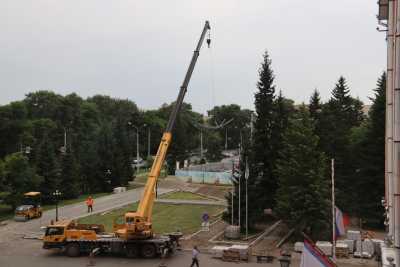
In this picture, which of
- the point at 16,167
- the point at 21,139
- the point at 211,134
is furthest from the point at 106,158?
the point at 211,134

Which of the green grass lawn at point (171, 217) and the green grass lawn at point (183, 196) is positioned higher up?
the green grass lawn at point (183, 196)

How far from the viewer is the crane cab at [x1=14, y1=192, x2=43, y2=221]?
4209cm

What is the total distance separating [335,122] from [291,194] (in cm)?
1660

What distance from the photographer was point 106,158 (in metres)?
61.8

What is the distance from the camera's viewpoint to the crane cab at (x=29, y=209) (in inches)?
1657

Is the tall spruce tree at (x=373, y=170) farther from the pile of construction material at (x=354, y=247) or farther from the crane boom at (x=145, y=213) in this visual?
the crane boom at (x=145, y=213)

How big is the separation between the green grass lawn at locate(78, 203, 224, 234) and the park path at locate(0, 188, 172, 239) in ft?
7.42

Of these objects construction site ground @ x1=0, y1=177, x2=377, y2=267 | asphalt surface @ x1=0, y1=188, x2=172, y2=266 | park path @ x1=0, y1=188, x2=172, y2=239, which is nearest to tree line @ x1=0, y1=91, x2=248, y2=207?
park path @ x1=0, y1=188, x2=172, y2=239

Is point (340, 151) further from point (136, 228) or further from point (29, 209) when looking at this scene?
point (29, 209)

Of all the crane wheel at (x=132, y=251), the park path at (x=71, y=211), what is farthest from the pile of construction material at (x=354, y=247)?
the park path at (x=71, y=211)

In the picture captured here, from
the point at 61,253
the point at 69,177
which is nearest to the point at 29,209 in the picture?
the point at 69,177

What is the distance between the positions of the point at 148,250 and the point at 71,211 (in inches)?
791

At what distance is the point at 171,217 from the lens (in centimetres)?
4334

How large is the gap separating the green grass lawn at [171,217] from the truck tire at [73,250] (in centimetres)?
790
